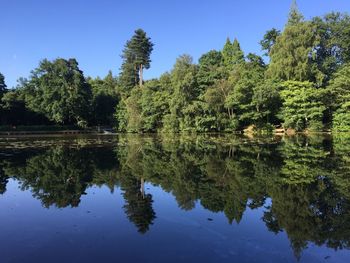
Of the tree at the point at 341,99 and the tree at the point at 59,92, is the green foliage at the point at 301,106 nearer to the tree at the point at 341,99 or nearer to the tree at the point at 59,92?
the tree at the point at 341,99

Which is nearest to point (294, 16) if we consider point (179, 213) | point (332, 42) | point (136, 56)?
point (332, 42)

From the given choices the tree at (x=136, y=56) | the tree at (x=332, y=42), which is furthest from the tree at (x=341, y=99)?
the tree at (x=136, y=56)

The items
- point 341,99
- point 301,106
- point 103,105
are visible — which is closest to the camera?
point 341,99

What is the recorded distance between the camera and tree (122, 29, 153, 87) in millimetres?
71938

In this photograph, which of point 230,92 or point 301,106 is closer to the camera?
point 301,106

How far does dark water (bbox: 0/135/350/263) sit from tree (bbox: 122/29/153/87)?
5932 centimetres

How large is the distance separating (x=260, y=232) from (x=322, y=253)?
144 cm

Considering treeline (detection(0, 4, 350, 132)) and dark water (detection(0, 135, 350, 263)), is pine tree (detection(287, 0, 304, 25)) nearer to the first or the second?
treeline (detection(0, 4, 350, 132))

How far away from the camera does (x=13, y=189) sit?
12039 millimetres

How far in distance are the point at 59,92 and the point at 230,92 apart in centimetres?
3015

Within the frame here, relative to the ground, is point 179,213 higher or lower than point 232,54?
lower

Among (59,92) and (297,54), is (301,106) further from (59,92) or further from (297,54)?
(59,92)

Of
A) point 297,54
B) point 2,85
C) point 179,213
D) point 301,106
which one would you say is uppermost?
point 297,54

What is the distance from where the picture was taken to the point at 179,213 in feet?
29.0
